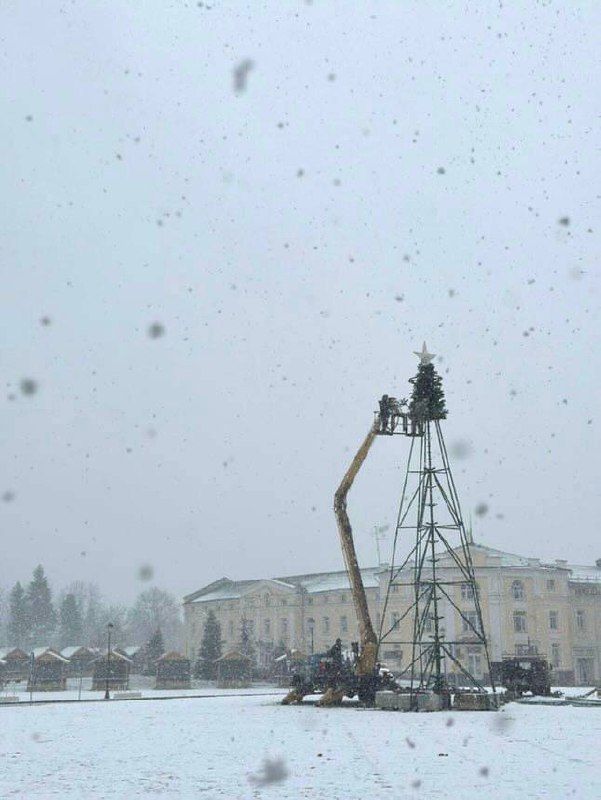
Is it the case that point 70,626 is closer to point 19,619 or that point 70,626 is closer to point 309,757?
point 19,619

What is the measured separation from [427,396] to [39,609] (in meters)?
117

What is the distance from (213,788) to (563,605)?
6614 cm

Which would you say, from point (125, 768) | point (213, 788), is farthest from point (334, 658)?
point (213, 788)

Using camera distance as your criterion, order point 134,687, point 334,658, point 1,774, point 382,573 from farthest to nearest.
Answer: point 382,573 < point 134,687 < point 334,658 < point 1,774

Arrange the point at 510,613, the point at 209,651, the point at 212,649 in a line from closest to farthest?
the point at 510,613, the point at 209,651, the point at 212,649

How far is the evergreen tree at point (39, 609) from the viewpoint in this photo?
13812 cm

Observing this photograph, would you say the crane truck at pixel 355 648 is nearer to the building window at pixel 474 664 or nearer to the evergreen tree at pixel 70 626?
the building window at pixel 474 664

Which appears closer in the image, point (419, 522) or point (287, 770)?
point (287, 770)

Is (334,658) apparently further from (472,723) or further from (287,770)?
(287,770)

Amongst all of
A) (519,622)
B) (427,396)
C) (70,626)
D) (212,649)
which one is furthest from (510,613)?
(70,626)

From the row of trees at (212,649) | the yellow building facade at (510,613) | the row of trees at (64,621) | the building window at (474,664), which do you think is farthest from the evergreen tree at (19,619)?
the building window at (474,664)

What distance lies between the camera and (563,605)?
74188 mm

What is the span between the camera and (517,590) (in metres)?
73.4

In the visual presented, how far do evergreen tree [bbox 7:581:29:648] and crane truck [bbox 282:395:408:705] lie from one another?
10455 centimetres
